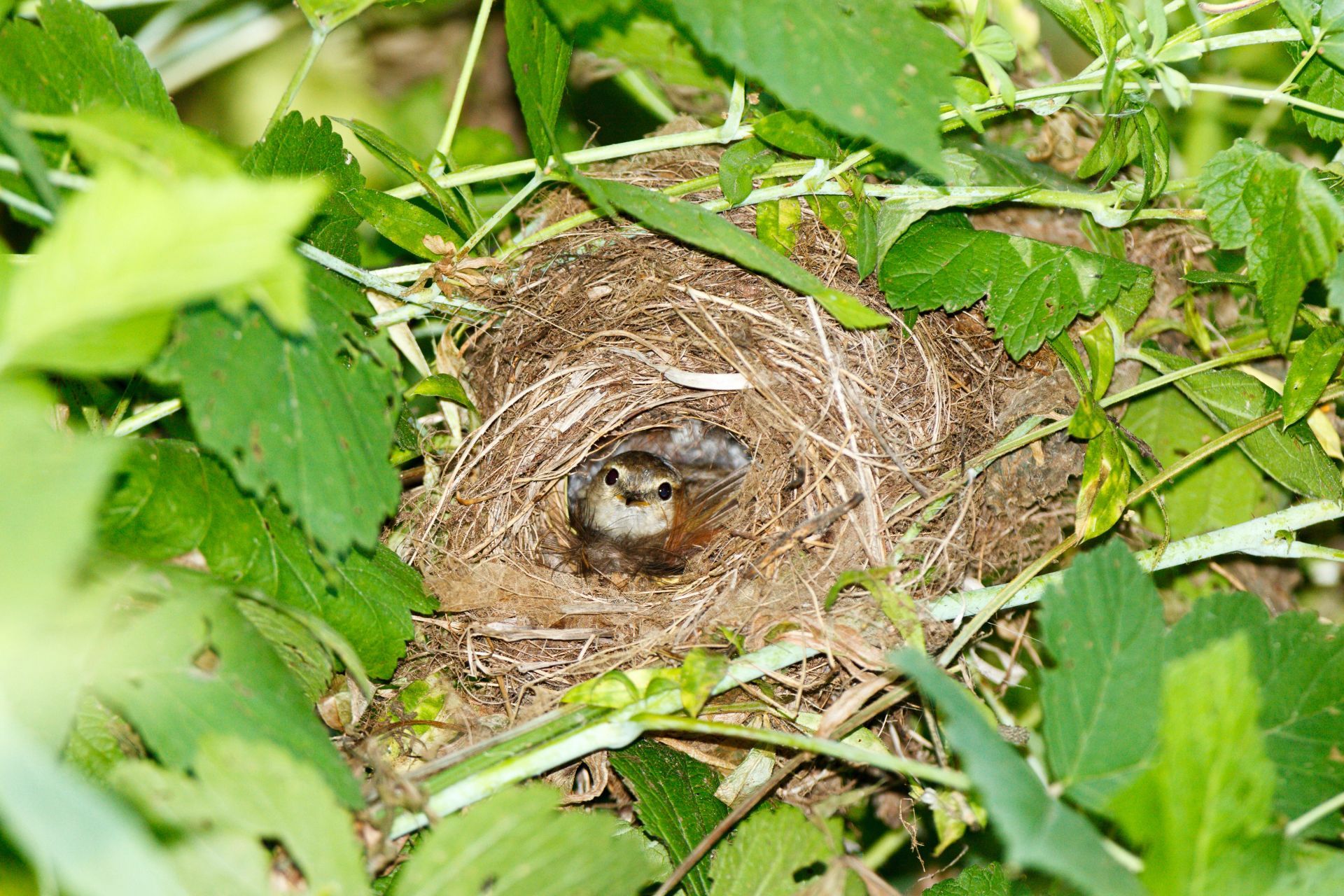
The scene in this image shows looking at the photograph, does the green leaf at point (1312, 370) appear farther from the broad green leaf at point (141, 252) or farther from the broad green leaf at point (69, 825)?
the broad green leaf at point (69, 825)

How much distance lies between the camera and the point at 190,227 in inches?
36.9

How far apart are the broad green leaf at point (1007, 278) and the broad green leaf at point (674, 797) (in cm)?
118

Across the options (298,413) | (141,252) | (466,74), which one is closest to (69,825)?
(141,252)

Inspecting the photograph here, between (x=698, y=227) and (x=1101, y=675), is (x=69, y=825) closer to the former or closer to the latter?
(x=1101, y=675)

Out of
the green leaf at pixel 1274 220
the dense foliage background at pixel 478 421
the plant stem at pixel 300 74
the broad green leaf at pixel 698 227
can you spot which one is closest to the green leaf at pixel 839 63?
the dense foliage background at pixel 478 421

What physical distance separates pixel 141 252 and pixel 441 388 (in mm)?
1518

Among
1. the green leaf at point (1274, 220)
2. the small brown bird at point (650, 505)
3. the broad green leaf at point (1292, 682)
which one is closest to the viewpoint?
the broad green leaf at point (1292, 682)

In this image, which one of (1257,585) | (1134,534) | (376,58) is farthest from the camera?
(376,58)

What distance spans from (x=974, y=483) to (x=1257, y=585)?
109 centimetres

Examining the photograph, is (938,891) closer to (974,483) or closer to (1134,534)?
(974,483)

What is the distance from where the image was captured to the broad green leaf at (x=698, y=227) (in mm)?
2023

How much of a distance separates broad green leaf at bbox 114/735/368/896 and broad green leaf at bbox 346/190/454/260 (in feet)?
4.29

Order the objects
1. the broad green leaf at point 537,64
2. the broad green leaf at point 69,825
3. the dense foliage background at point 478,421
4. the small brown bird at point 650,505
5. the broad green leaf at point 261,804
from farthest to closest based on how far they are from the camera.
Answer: the small brown bird at point 650,505 < the broad green leaf at point 537,64 < the broad green leaf at point 261,804 < the dense foliage background at point 478,421 < the broad green leaf at point 69,825

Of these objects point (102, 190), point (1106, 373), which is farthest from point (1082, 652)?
point (102, 190)
